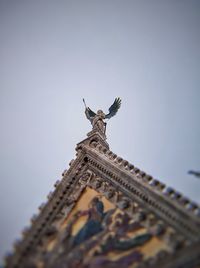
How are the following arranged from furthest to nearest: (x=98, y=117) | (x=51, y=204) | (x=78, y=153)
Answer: (x=98, y=117), (x=78, y=153), (x=51, y=204)

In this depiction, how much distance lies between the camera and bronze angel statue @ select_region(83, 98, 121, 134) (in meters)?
13.4

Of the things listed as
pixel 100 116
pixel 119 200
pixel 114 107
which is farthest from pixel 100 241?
pixel 114 107

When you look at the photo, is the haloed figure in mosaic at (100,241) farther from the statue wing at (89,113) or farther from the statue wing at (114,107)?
the statue wing at (114,107)

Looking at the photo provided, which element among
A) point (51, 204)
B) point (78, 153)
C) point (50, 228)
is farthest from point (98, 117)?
point (50, 228)

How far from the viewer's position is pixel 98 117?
1402cm

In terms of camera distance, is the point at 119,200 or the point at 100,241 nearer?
the point at 100,241

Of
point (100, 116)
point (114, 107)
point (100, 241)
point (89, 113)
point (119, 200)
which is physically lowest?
point (100, 241)

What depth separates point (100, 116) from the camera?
46.3 ft

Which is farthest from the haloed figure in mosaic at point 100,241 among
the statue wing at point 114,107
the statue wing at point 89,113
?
the statue wing at point 114,107

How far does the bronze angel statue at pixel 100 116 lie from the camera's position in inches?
529

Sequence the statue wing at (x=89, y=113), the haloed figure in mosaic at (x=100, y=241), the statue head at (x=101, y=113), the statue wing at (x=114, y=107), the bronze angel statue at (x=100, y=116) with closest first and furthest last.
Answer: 1. the haloed figure in mosaic at (x=100, y=241)
2. the bronze angel statue at (x=100, y=116)
3. the statue head at (x=101, y=113)
4. the statue wing at (x=89, y=113)
5. the statue wing at (x=114, y=107)

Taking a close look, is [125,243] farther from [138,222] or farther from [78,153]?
[78,153]

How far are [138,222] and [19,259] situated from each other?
3.08 m

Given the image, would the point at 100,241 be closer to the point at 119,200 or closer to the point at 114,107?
the point at 119,200
